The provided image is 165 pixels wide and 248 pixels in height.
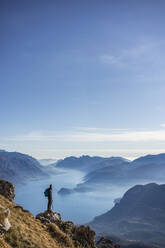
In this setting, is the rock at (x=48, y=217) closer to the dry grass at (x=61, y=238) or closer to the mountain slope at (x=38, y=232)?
the mountain slope at (x=38, y=232)

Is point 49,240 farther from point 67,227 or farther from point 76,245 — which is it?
point 67,227

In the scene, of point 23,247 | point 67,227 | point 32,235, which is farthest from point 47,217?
point 23,247

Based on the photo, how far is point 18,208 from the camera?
24.2m

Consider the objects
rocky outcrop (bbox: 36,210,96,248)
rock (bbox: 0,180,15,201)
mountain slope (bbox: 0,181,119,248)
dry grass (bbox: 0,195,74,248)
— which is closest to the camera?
dry grass (bbox: 0,195,74,248)

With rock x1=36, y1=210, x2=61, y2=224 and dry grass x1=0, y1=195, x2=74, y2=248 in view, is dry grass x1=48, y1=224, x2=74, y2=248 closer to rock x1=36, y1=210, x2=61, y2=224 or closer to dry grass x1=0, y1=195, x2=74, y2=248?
dry grass x1=0, y1=195, x2=74, y2=248

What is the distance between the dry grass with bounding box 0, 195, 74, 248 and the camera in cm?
1604

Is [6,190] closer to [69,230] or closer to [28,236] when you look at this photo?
[69,230]

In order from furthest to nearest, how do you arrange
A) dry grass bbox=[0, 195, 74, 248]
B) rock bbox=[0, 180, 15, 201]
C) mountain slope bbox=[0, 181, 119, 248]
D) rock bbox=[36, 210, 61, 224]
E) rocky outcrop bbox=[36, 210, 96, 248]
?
rock bbox=[0, 180, 15, 201] < rock bbox=[36, 210, 61, 224] < rocky outcrop bbox=[36, 210, 96, 248] < mountain slope bbox=[0, 181, 119, 248] < dry grass bbox=[0, 195, 74, 248]

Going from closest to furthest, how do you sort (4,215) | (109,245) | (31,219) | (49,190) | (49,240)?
(4,215) → (49,240) → (31,219) → (49,190) → (109,245)

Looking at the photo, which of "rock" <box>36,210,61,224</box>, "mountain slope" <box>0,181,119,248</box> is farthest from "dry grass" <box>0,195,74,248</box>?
"rock" <box>36,210,61,224</box>

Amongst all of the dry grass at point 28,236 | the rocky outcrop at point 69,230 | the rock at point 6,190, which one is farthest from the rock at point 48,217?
the rock at point 6,190

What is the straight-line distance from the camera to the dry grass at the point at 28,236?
52.6 feet

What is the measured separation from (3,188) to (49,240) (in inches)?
536

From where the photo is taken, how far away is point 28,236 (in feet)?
58.1
